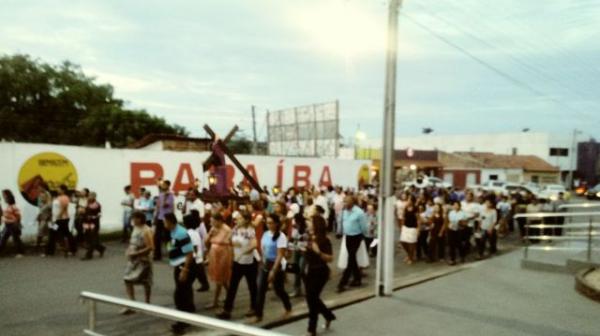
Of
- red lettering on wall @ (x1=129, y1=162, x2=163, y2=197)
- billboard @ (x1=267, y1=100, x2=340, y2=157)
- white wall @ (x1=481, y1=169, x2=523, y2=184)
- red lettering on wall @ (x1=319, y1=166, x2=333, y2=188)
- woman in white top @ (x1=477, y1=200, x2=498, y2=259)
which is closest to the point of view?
woman in white top @ (x1=477, y1=200, x2=498, y2=259)

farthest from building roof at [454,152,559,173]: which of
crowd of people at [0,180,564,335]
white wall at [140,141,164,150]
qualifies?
crowd of people at [0,180,564,335]

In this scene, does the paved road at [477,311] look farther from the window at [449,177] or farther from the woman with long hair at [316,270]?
the window at [449,177]

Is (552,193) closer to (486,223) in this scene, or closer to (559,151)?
(486,223)

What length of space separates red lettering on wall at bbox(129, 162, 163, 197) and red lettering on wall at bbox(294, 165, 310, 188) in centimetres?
698

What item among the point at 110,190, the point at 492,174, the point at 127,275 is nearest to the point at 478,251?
the point at 127,275

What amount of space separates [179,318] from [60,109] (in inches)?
1687

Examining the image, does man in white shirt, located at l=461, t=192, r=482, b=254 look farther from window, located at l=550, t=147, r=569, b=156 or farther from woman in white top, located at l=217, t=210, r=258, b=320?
window, located at l=550, t=147, r=569, b=156

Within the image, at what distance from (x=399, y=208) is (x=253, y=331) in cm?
1214

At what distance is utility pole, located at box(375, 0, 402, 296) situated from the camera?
28.2ft

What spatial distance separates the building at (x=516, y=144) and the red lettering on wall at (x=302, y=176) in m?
36.9

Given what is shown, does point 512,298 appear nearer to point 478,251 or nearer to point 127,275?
point 478,251

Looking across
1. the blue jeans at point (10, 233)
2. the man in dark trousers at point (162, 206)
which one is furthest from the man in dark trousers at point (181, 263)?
the blue jeans at point (10, 233)

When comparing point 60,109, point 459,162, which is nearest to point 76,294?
point 60,109

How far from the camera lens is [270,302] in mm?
8156
